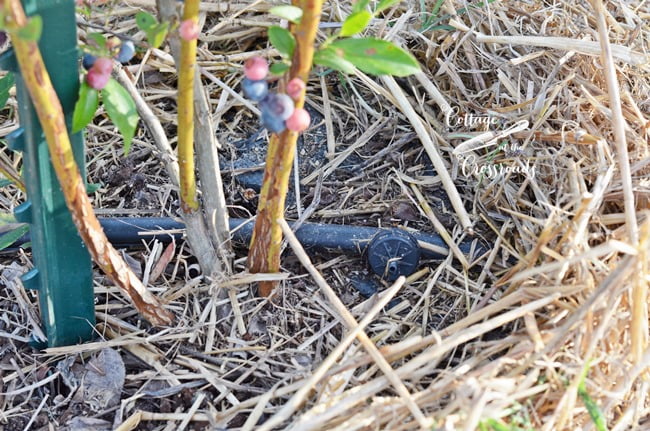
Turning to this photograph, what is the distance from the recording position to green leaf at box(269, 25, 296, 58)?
2.89 feet

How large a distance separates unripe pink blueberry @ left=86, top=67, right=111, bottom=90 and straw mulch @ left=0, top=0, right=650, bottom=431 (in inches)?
4.2

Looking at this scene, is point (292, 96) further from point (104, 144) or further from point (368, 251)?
point (104, 144)

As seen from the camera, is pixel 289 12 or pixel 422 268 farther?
pixel 422 268

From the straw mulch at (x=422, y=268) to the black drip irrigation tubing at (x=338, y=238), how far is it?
0.03 m

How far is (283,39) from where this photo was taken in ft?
2.90

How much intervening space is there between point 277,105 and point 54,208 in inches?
14.4

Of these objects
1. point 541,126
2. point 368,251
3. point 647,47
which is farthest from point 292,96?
point 647,47

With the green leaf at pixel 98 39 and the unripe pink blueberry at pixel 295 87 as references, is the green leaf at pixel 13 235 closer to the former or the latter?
the green leaf at pixel 98 39

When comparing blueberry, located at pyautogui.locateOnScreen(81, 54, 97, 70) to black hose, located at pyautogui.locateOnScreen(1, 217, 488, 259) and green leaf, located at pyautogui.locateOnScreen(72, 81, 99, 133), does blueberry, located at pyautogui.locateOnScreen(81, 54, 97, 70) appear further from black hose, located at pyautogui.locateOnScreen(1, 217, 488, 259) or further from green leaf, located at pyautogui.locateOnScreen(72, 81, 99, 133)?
black hose, located at pyautogui.locateOnScreen(1, 217, 488, 259)

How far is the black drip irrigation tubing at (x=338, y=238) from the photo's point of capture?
49.6 inches

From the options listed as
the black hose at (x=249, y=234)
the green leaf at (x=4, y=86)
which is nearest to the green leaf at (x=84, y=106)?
the green leaf at (x=4, y=86)

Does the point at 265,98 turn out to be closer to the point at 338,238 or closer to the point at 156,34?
the point at 156,34

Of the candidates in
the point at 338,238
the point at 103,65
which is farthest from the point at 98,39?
the point at 338,238

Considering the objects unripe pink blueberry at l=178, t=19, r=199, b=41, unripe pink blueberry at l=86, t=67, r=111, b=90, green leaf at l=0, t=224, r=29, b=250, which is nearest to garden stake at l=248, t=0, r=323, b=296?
unripe pink blueberry at l=178, t=19, r=199, b=41
